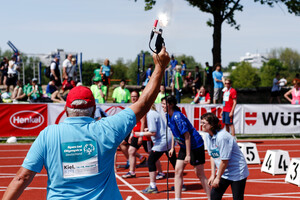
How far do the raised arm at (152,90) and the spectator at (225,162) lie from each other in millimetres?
2946

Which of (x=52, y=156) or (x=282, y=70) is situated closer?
(x=52, y=156)

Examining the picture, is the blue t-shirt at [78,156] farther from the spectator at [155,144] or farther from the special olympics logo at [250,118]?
the special olympics logo at [250,118]

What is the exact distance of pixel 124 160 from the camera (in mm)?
12164

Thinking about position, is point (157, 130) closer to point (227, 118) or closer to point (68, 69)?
point (227, 118)

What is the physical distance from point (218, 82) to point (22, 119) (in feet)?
29.2

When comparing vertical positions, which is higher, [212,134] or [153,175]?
[212,134]

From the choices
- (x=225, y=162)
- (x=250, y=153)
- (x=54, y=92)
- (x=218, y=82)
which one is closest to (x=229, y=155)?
(x=225, y=162)

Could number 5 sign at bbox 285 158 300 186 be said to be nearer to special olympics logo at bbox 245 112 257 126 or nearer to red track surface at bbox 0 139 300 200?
red track surface at bbox 0 139 300 200

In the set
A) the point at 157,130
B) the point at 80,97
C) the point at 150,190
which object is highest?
the point at 80,97

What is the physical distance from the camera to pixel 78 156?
2.50 metres

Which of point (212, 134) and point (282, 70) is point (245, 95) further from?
point (282, 70)

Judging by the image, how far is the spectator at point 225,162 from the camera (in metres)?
5.42

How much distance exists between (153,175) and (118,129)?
564 centimetres

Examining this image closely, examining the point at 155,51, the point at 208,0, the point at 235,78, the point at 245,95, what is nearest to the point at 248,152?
the point at 155,51
